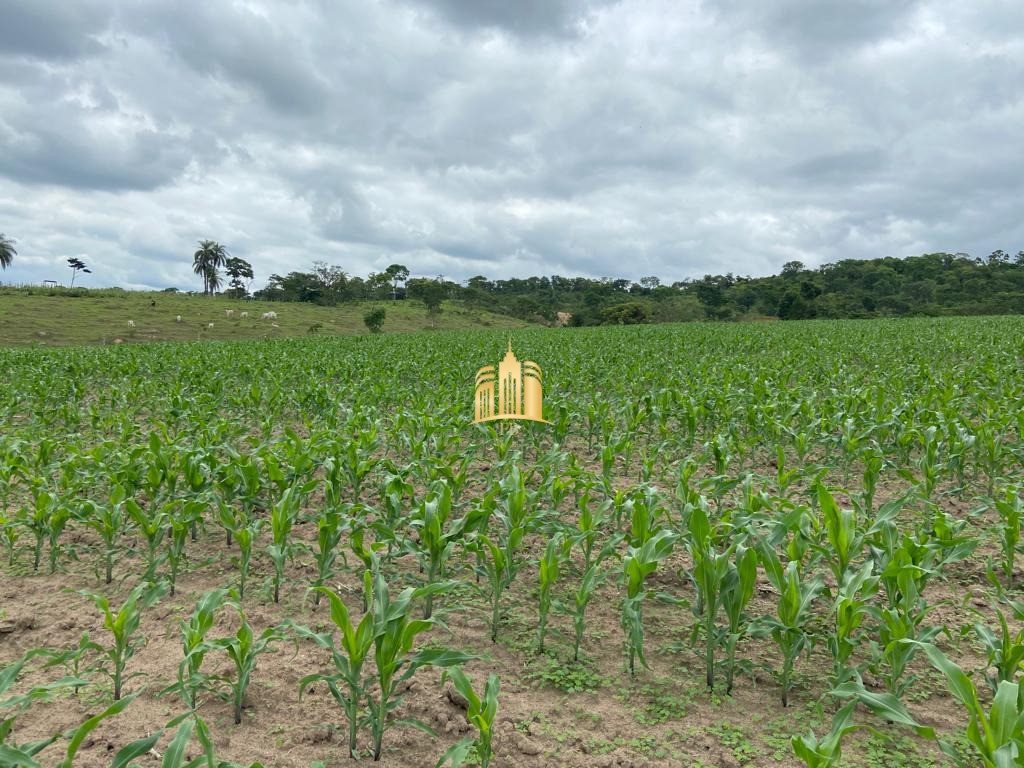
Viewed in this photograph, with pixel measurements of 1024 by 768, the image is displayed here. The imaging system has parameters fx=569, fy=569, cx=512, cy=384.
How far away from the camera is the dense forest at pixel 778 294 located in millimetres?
64062

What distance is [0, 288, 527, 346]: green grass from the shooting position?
1454 inches

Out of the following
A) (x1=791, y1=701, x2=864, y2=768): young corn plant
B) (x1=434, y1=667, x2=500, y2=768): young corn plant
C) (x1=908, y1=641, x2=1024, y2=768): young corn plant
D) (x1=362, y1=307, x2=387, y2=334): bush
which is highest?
(x1=362, y1=307, x2=387, y2=334): bush

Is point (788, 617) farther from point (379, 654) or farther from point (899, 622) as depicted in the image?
point (379, 654)

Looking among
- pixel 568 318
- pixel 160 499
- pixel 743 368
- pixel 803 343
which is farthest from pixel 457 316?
pixel 160 499

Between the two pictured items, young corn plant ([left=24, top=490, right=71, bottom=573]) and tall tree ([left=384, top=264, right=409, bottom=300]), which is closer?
young corn plant ([left=24, top=490, right=71, bottom=573])

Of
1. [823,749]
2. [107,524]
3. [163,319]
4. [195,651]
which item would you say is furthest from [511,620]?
[163,319]

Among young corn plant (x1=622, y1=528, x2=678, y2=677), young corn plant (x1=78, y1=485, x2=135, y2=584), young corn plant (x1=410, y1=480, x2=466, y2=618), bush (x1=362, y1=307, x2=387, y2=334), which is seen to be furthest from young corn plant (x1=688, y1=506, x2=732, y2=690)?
bush (x1=362, y1=307, x2=387, y2=334)

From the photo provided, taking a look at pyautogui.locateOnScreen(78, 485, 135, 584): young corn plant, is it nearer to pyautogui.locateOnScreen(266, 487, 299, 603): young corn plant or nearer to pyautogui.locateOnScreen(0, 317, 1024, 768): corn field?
pyautogui.locateOnScreen(0, 317, 1024, 768): corn field

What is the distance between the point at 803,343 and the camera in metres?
19.9

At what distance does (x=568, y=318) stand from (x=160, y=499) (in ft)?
230

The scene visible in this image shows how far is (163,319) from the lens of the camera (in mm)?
45031

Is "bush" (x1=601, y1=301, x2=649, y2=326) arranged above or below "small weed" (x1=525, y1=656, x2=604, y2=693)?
above

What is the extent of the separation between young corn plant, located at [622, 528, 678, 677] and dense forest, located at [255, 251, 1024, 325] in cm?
5697

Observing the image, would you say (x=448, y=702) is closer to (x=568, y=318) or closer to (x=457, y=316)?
(x=457, y=316)
